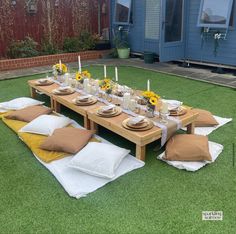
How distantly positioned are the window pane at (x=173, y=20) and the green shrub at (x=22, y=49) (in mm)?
3407

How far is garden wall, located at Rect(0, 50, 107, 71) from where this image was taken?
6.96 metres

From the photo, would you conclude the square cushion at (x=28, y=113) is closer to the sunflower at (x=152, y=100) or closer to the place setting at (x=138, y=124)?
the place setting at (x=138, y=124)

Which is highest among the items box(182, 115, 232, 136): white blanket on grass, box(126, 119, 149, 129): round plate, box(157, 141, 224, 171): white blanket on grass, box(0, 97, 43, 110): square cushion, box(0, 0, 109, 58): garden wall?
box(0, 0, 109, 58): garden wall

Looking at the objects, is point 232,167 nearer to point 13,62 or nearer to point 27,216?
point 27,216

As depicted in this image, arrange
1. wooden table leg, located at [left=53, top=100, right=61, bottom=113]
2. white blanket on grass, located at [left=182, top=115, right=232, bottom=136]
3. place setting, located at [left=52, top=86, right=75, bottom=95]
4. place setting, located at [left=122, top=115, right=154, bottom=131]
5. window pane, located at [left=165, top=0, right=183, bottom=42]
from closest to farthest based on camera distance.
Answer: place setting, located at [left=122, top=115, right=154, bottom=131]
white blanket on grass, located at [left=182, top=115, right=232, bottom=136]
place setting, located at [left=52, top=86, right=75, bottom=95]
wooden table leg, located at [left=53, top=100, right=61, bottom=113]
window pane, located at [left=165, top=0, right=183, bottom=42]

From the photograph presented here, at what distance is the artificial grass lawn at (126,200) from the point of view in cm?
201

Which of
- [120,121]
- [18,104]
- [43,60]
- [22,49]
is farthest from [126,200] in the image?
[22,49]

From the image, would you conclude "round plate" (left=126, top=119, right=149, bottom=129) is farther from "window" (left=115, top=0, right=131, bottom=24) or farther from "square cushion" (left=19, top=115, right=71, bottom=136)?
"window" (left=115, top=0, right=131, bottom=24)

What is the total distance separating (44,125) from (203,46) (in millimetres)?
4498

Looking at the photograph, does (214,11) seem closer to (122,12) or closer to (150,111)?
(122,12)

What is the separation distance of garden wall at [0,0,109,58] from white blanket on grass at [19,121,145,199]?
5.72 metres

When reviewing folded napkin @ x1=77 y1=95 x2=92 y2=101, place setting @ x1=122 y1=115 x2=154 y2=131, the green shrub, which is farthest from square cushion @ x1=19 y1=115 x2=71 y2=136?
the green shrub

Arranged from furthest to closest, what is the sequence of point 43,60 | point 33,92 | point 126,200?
1. point 43,60
2. point 33,92
3. point 126,200

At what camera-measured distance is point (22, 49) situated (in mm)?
7262
